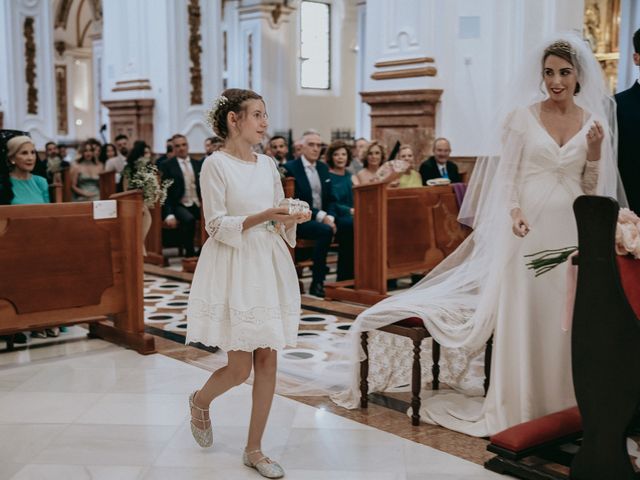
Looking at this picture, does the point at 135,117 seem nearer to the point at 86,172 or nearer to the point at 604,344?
the point at 86,172

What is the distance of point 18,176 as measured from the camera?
6297mm

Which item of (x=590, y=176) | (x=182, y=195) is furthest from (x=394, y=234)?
(x=590, y=176)

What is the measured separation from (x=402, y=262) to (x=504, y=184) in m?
3.81

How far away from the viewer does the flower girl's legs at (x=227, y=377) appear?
11.6ft

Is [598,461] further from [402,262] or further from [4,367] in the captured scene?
[402,262]

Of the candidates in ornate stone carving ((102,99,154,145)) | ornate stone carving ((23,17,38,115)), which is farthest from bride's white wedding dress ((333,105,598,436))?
ornate stone carving ((23,17,38,115))

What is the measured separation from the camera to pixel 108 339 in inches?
245

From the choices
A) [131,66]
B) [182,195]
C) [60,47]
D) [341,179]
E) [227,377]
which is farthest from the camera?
[60,47]

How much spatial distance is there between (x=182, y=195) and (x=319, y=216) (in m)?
2.67

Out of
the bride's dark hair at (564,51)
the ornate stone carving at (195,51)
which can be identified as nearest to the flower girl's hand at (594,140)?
the bride's dark hair at (564,51)

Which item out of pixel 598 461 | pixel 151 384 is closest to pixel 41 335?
pixel 151 384

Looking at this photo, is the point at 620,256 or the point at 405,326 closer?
the point at 620,256

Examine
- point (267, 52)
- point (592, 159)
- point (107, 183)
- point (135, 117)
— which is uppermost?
point (267, 52)

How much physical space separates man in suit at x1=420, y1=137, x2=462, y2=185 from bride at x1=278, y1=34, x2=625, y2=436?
15.7 ft
